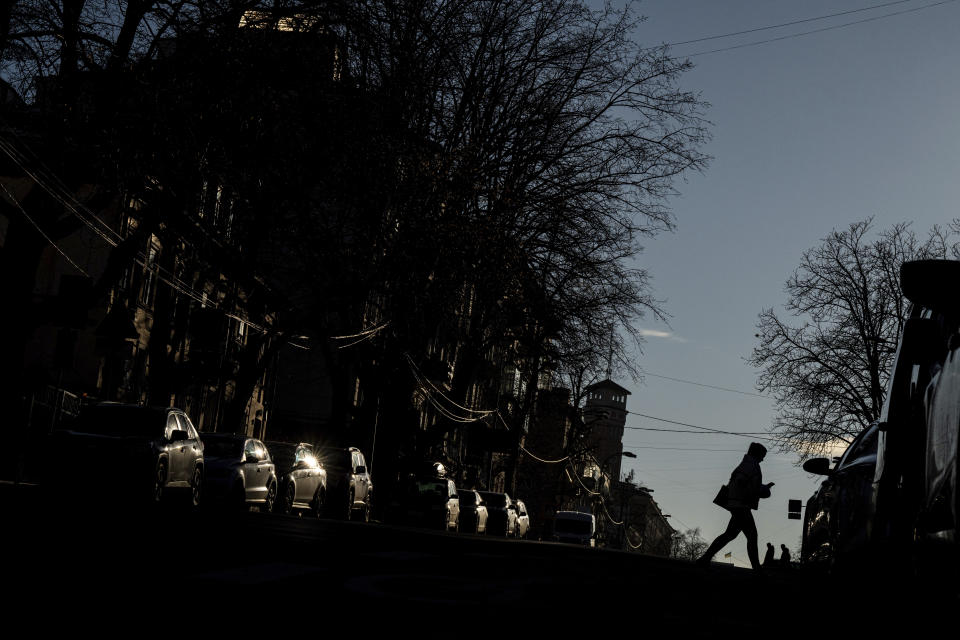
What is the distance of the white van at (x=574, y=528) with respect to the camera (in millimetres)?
59759

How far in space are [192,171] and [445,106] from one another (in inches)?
461

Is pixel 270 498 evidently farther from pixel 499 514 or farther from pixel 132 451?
pixel 499 514

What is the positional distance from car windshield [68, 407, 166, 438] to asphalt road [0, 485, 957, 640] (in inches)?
360

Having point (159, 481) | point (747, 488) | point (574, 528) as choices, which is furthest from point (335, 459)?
point (574, 528)

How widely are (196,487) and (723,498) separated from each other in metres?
9.54

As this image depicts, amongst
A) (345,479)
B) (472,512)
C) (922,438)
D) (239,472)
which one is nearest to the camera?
(922,438)

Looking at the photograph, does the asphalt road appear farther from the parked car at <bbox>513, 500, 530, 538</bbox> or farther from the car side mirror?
the parked car at <bbox>513, 500, 530, 538</bbox>

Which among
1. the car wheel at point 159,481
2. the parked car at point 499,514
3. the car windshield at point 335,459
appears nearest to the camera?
the car wheel at point 159,481

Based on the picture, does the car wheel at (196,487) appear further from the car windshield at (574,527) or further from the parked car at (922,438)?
the car windshield at (574,527)

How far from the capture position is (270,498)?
27.3m

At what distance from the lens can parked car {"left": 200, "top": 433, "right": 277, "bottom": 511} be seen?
25016mm

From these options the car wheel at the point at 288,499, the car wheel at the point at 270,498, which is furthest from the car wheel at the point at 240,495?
the car wheel at the point at 288,499

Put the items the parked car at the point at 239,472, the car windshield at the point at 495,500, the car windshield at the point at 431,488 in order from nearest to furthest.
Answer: the parked car at the point at 239,472 → the car windshield at the point at 431,488 → the car windshield at the point at 495,500

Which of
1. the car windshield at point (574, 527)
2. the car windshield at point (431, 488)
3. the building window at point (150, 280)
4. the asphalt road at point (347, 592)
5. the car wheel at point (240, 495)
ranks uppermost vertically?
the building window at point (150, 280)
